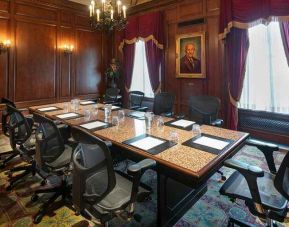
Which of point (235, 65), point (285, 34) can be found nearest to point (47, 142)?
point (235, 65)

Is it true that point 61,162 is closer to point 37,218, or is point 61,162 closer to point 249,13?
point 37,218

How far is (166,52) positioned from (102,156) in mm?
4350

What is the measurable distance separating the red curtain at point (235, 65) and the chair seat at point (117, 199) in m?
3.24

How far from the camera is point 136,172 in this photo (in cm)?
147

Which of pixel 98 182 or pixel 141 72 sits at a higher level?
pixel 141 72

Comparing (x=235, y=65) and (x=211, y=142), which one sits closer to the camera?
(x=211, y=142)

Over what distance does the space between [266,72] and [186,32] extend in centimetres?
192

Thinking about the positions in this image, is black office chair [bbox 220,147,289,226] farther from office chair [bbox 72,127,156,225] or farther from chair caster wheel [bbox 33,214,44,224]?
chair caster wheel [bbox 33,214,44,224]

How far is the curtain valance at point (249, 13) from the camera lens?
140 inches

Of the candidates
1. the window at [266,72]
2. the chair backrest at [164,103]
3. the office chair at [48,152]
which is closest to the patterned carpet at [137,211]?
the office chair at [48,152]

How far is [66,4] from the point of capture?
18.4 ft

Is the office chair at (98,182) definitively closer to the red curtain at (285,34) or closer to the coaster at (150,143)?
the coaster at (150,143)

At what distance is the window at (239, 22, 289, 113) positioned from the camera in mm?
3817

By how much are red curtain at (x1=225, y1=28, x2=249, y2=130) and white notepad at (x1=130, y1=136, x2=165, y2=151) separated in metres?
2.85
